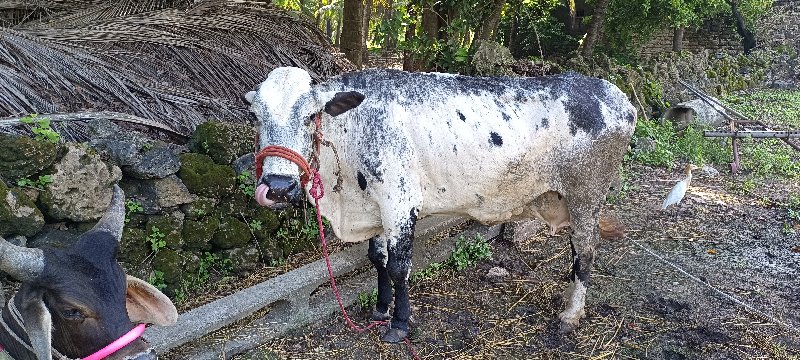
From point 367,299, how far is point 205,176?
1503 millimetres

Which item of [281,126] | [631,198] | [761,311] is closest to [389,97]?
[281,126]

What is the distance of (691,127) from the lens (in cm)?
1000

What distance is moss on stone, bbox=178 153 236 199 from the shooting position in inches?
173

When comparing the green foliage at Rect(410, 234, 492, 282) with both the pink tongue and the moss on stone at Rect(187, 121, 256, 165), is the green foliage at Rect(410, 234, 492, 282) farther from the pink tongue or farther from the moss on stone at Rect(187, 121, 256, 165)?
the pink tongue

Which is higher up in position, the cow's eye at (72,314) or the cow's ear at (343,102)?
the cow's ear at (343,102)

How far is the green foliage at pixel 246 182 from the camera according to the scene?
15.5 feet

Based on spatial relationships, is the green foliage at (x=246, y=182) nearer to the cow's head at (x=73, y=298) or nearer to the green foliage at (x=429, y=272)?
the green foliage at (x=429, y=272)

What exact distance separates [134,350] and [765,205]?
7055 millimetres

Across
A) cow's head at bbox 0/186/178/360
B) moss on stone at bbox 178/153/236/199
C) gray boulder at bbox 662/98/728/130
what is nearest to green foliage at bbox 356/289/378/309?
moss on stone at bbox 178/153/236/199

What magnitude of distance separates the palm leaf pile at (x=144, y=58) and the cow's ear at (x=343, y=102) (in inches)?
81.0

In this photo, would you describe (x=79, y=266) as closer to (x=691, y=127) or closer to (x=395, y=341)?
(x=395, y=341)

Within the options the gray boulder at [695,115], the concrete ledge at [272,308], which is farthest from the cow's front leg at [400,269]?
the gray boulder at [695,115]

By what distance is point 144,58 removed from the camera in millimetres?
5480

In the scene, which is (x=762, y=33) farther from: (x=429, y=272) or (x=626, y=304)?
(x=429, y=272)
